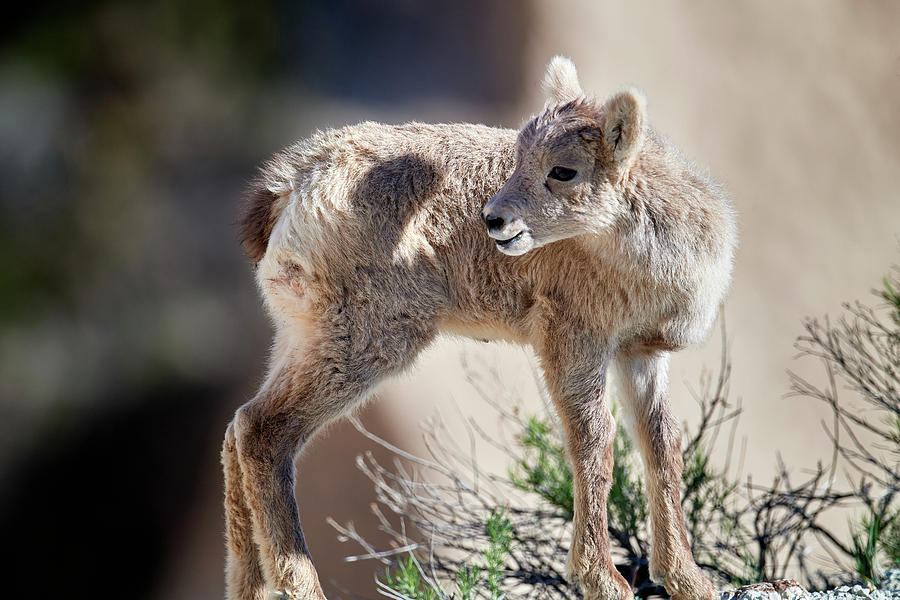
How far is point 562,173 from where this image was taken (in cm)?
429

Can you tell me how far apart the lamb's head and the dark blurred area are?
4.23m

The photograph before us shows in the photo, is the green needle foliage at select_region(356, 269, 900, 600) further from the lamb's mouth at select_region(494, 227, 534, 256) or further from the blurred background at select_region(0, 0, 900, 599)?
the blurred background at select_region(0, 0, 900, 599)

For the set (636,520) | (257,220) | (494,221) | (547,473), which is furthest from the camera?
(547,473)

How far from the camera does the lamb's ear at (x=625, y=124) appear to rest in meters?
4.10

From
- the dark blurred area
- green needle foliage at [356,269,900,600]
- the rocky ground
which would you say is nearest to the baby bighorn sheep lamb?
the rocky ground

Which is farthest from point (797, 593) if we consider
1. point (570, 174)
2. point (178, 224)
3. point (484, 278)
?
point (178, 224)

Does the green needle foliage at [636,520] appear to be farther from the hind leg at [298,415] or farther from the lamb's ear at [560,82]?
the lamb's ear at [560,82]

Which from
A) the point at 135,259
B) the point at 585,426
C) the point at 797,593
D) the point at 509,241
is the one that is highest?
the point at 135,259

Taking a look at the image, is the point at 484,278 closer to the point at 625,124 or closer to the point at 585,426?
the point at 585,426

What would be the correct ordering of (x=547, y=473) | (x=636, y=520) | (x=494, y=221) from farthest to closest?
1. (x=547, y=473)
2. (x=636, y=520)
3. (x=494, y=221)

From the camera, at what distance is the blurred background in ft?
27.2

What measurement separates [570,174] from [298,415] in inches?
66.0

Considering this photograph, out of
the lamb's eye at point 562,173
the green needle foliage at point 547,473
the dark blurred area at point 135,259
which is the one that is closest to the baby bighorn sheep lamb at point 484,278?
the lamb's eye at point 562,173

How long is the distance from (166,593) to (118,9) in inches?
207
